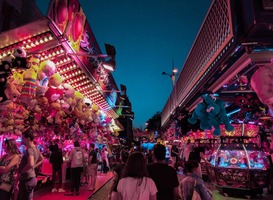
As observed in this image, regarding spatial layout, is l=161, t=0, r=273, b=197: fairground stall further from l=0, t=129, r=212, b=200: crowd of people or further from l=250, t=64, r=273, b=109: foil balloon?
l=0, t=129, r=212, b=200: crowd of people

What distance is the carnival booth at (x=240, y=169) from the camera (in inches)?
399

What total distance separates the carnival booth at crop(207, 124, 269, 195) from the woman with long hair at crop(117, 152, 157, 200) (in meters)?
8.00

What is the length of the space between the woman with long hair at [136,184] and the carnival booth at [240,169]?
26.2 feet

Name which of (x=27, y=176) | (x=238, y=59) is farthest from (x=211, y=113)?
(x=27, y=176)

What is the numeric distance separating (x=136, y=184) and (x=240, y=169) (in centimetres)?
814

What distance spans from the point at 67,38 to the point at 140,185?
4815 millimetres

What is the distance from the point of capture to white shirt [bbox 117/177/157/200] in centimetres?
351

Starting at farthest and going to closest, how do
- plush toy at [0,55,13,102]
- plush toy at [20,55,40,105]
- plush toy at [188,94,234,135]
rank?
plush toy at [188,94,234,135] < plush toy at [20,55,40,105] < plush toy at [0,55,13,102]

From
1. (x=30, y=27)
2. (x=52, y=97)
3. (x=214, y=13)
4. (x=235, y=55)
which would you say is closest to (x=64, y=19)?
(x=30, y=27)

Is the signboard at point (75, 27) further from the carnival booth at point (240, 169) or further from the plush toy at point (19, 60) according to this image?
the carnival booth at point (240, 169)

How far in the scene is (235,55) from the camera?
208 inches

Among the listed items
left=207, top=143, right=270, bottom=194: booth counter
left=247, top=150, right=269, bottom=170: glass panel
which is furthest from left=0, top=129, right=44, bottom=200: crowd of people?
left=247, top=150, right=269, bottom=170: glass panel

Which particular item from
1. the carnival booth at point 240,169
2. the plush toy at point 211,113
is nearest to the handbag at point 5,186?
the plush toy at point 211,113

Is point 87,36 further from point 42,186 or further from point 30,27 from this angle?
point 42,186
